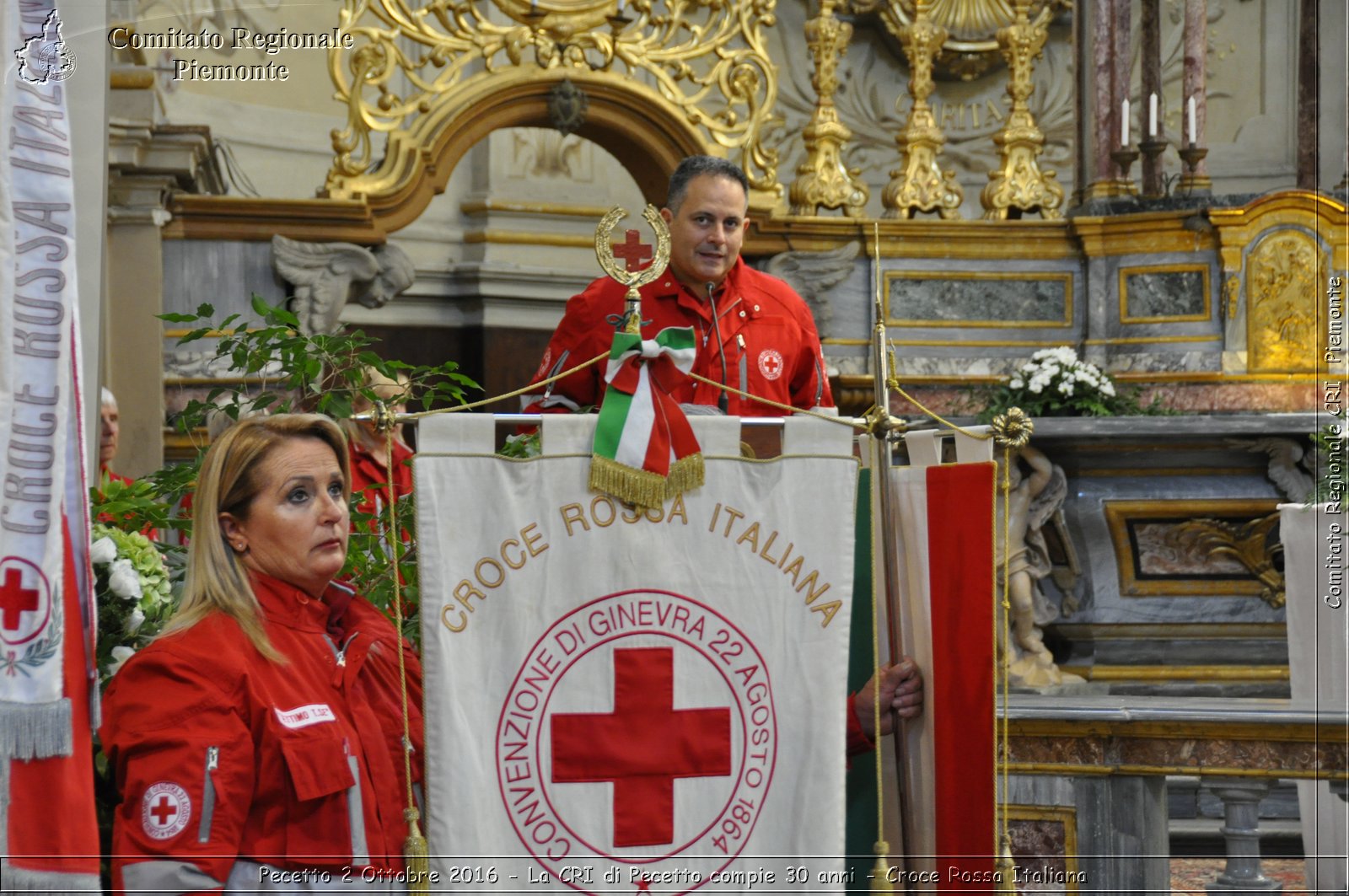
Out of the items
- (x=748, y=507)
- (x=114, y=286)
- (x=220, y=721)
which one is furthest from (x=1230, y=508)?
(x=220, y=721)

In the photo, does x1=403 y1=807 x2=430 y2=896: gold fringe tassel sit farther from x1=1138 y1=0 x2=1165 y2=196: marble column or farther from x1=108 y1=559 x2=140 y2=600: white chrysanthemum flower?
x1=1138 y1=0 x2=1165 y2=196: marble column

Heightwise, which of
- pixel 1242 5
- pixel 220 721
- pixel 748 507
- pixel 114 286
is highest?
pixel 1242 5

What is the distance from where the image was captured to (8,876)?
8.91 feet

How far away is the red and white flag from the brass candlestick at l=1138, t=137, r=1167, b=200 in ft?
20.9

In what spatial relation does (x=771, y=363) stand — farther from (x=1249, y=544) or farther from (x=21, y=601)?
(x=1249, y=544)

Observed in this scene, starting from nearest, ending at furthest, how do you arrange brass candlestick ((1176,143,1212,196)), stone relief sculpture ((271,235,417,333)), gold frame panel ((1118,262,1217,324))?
stone relief sculpture ((271,235,417,333)) → gold frame panel ((1118,262,1217,324)) → brass candlestick ((1176,143,1212,196))

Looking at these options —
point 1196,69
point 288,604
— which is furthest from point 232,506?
point 1196,69

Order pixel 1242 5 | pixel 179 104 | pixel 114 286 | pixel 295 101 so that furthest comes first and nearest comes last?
pixel 1242 5 < pixel 295 101 < pixel 179 104 < pixel 114 286

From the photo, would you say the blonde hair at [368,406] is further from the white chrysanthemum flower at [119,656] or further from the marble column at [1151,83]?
the marble column at [1151,83]

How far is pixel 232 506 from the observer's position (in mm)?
3090

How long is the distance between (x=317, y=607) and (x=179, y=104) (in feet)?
24.7

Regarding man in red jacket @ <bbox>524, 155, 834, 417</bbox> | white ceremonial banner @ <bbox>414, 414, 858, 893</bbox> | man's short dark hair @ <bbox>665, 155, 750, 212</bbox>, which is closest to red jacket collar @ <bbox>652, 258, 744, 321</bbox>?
man in red jacket @ <bbox>524, 155, 834, 417</bbox>

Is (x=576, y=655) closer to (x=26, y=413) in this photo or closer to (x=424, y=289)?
(x=26, y=413)

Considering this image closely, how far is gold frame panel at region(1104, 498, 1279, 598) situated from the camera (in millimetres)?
7973
